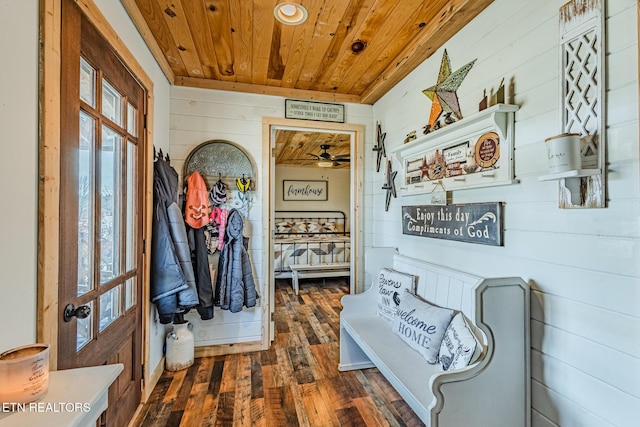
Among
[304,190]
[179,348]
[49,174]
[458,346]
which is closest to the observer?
[49,174]

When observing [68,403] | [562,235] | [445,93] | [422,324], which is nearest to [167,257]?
[68,403]

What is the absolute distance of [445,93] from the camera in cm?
189

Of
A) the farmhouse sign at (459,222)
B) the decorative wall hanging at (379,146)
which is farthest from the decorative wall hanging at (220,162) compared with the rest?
the farmhouse sign at (459,222)

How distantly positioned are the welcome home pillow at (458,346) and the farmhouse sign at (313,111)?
82.5 inches

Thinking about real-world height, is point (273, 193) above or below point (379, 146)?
below

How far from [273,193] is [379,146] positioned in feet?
3.66

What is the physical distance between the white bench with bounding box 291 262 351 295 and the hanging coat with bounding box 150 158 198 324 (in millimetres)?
2617

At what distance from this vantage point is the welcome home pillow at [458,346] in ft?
4.57

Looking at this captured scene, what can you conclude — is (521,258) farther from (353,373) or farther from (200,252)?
(200,252)

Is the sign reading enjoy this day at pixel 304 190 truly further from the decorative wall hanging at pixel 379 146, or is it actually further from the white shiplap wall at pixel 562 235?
the white shiplap wall at pixel 562 235

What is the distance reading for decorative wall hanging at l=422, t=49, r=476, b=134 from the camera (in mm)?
1813

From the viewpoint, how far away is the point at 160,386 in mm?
2191

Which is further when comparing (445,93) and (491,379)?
(445,93)

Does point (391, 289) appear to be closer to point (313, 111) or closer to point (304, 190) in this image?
point (313, 111)
